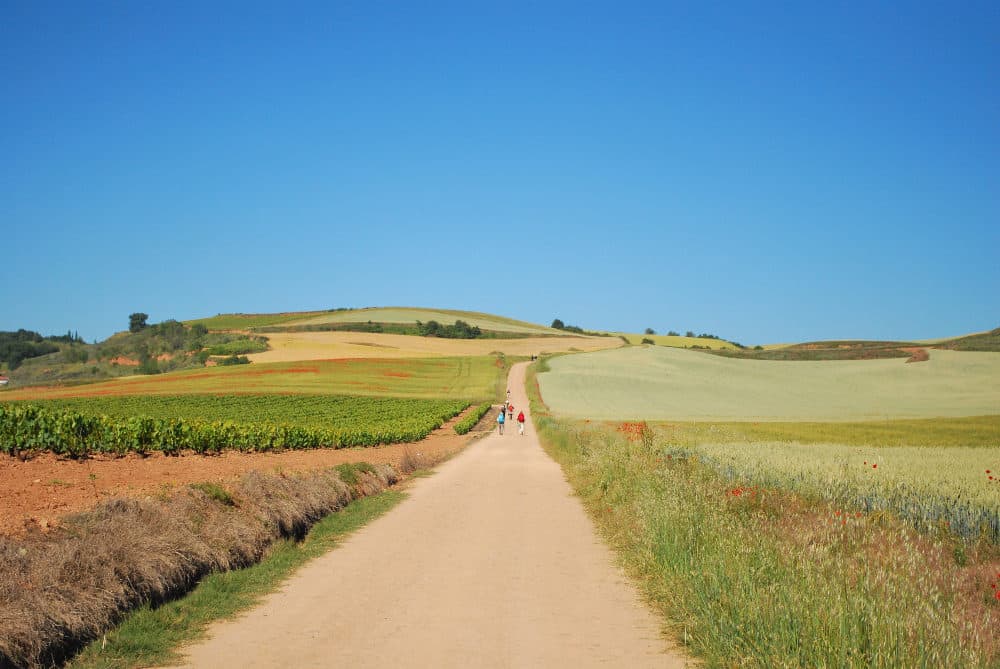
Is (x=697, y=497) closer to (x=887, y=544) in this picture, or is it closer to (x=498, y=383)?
(x=887, y=544)

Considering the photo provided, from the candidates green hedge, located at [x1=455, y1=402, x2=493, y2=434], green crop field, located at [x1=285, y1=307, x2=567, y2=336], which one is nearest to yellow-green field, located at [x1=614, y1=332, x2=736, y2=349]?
green crop field, located at [x1=285, y1=307, x2=567, y2=336]

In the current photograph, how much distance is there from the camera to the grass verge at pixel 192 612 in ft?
23.6

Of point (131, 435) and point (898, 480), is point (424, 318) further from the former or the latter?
point (898, 480)

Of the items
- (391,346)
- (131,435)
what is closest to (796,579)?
(131,435)

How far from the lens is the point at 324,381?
7844 centimetres

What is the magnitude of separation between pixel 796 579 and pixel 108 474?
1507 centimetres

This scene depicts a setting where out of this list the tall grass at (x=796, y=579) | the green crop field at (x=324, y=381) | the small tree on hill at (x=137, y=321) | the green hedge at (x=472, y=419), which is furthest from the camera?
the small tree on hill at (x=137, y=321)

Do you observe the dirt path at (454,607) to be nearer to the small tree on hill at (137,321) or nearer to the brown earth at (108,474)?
the brown earth at (108,474)

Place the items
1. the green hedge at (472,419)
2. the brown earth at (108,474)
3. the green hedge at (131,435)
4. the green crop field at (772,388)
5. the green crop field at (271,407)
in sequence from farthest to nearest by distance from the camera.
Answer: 1. the green crop field at (772,388)
2. the green hedge at (472,419)
3. the green crop field at (271,407)
4. the green hedge at (131,435)
5. the brown earth at (108,474)

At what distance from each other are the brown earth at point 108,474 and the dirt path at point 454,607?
333 centimetres

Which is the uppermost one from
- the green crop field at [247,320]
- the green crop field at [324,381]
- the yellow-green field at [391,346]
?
the green crop field at [247,320]

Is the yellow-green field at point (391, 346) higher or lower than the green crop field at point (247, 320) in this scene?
lower

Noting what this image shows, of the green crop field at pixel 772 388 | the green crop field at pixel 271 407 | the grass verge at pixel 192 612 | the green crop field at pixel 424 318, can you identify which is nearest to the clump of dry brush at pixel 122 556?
the grass verge at pixel 192 612

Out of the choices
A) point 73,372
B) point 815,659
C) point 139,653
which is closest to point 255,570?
point 139,653
